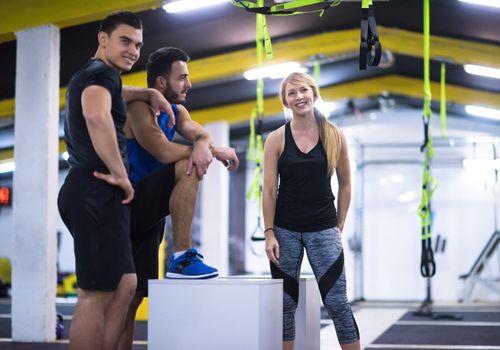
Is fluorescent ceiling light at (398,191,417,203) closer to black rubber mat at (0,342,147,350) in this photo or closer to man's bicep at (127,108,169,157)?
black rubber mat at (0,342,147,350)

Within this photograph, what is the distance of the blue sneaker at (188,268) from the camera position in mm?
2748

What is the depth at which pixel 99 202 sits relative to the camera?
2439 mm

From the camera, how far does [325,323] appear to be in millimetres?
6984

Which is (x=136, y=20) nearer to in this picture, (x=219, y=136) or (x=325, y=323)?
(x=325, y=323)

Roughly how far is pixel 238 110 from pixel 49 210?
16.4ft

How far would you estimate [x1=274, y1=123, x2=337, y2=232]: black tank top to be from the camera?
308 cm

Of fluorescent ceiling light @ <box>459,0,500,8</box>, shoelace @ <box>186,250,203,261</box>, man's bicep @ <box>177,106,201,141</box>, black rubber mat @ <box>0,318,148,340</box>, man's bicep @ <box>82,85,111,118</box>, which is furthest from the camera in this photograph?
fluorescent ceiling light @ <box>459,0,500,8</box>

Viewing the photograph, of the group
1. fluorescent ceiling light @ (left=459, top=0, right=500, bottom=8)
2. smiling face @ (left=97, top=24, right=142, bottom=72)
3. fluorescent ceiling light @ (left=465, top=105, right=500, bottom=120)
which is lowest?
smiling face @ (left=97, top=24, right=142, bottom=72)

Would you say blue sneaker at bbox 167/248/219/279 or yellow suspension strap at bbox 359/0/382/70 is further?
yellow suspension strap at bbox 359/0/382/70

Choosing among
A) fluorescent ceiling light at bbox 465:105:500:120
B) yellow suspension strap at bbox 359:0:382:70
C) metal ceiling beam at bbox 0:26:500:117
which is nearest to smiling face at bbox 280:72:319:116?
yellow suspension strap at bbox 359:0:382:70

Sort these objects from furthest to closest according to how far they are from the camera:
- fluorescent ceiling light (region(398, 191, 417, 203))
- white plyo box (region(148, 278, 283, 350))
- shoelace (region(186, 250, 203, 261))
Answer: fluorescent ceiling light (region(398, 191, 417, 203)) < shoelace (region(186, 250, 203, 261)) < white plyo box (region(148, 278, 283, 350))

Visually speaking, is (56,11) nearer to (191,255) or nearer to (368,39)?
(368,39)

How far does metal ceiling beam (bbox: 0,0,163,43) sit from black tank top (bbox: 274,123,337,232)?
2888 millimetres

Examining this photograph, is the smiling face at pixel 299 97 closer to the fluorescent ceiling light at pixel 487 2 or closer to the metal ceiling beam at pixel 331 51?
the fluorescent ceiling light at pixel 487 2
